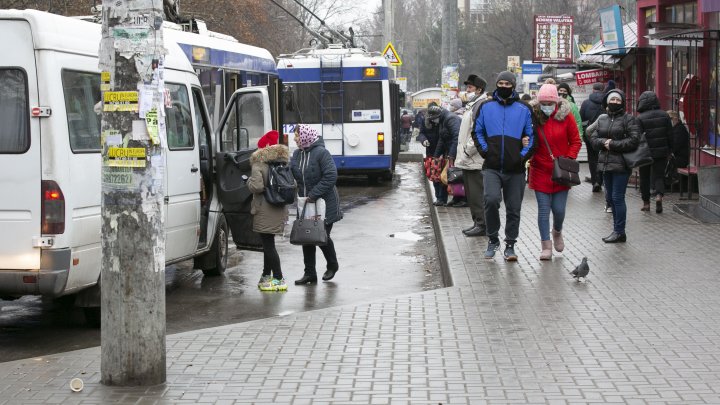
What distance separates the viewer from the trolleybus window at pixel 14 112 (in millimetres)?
8648

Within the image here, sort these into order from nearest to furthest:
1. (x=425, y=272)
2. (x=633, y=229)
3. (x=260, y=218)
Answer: (x=260, y=218)
(x=425, y=272)
(x=633, y=229)

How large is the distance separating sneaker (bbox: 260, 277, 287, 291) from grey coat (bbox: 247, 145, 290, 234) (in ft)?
1.73

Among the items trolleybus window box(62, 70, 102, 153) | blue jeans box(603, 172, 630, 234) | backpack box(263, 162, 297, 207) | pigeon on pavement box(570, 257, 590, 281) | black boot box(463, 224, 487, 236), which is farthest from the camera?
black boot box(463, 224, 487, 236)

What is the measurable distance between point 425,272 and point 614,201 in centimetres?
228

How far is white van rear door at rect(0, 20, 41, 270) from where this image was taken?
8.58 metres

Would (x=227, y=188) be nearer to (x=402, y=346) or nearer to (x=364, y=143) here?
(x=402, y=346)

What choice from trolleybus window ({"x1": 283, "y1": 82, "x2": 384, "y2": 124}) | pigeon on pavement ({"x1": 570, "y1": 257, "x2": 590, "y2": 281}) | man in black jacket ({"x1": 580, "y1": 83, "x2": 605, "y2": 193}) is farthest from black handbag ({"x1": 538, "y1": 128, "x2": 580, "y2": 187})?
trolleybus window ({"x1": 283, "y1": 82, "x2": 384, "y2": 124})

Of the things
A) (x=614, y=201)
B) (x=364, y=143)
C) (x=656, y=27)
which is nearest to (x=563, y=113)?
(x=614, y=201)

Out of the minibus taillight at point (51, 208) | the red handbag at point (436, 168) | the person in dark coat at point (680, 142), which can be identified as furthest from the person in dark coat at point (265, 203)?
the person in dark coat at point (680, 142)

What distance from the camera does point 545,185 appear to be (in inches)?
465

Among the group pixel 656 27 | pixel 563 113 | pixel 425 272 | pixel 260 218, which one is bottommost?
pixel 425 272

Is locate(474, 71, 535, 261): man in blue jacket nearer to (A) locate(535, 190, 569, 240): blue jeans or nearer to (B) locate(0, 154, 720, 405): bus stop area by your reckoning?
(A) locate(535, 190, 569, 240): blue jeans

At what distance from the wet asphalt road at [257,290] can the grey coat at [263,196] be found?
672 millimetres

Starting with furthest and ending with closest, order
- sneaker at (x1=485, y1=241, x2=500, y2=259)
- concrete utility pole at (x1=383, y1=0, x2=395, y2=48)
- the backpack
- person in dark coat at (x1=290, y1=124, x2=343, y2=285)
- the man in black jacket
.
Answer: concrete utility pole at (x1=383, y1=0, x2=395, y2=48), the man in black jacket, sneaker at (x1=485, y1=241, x2=500, y2=259), person in dark coat at (x1=290, y1=124, x2=343, y2=285), the backpack
